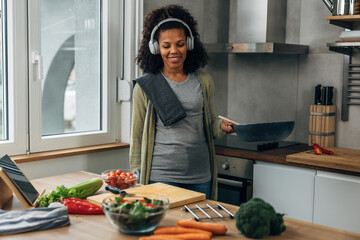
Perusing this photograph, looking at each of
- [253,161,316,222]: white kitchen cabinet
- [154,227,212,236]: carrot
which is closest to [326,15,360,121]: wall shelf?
[253,161,316,222]: white kitchen cabinet

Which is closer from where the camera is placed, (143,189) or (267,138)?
(143,189)

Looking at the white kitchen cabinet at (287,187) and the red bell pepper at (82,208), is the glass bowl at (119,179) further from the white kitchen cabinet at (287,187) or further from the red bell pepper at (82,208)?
the white kitchen cabinet at (287,187)

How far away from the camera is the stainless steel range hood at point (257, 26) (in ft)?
10.3

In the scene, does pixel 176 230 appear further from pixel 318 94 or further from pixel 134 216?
pixel 318 94

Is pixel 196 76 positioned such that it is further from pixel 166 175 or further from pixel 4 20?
pixel 4 20

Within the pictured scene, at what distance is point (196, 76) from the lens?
2.48 metres

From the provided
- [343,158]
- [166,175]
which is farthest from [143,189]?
[343,158]

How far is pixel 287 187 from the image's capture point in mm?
2705

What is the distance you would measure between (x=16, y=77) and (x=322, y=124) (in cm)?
195

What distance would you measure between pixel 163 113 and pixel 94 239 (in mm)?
1026

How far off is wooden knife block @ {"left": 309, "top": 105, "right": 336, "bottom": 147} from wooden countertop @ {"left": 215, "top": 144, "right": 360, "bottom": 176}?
89 millimetres

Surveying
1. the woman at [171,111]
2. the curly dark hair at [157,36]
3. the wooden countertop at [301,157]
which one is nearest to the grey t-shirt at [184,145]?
the woman at [171,111]

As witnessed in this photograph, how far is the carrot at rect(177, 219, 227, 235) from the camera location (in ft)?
4.60

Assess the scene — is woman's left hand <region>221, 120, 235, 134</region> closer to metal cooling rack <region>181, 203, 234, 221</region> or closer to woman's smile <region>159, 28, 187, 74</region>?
woman's smile <region>159, 28, 187, 74</region>
